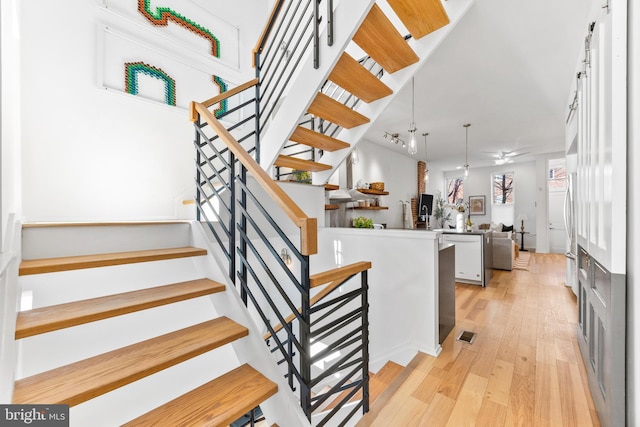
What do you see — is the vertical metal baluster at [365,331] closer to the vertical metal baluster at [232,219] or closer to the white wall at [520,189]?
the vertical metal baluster at [232,219]

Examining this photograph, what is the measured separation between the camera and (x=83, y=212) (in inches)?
98.0

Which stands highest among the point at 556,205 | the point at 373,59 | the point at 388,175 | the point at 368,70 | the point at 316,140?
the point at 373,59

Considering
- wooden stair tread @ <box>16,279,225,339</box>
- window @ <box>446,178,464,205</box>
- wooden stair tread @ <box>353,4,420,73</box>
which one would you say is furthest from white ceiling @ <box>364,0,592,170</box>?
window @ <box>446,178,464,205</box>

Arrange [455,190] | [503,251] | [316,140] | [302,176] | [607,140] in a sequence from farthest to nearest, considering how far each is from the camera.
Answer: [455,190] → [503,251] → [302,176] → [316,140] → [607,140]

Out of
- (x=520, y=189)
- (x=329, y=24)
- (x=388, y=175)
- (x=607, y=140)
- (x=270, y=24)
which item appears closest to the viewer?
(x=607, y=140)

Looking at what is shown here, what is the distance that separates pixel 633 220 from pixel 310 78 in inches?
79.1

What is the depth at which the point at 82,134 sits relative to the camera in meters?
2.49

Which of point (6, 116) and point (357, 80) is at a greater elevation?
point (357, 80)

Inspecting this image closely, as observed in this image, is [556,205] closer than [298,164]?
No

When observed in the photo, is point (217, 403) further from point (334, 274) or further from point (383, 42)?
point (383, 42)

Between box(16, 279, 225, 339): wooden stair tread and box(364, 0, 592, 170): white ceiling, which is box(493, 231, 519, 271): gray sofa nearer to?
box(364, 0, 592, 170): white ceiling

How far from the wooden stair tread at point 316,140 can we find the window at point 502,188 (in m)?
8.99

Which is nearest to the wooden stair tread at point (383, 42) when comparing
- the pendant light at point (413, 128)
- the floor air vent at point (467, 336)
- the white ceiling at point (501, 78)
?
the white ceiling at point (501, 78)

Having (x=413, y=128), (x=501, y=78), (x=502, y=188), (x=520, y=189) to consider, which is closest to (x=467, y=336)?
(x=413, y=128)
